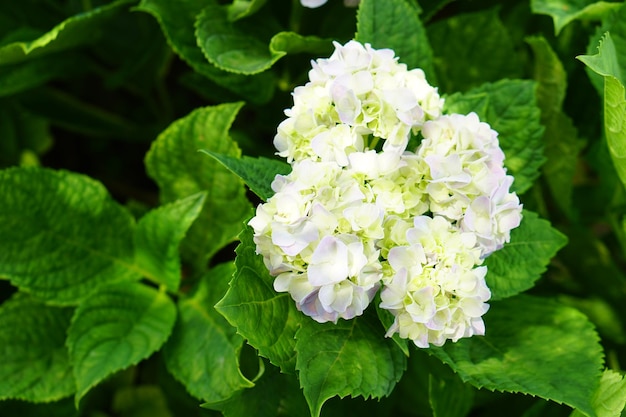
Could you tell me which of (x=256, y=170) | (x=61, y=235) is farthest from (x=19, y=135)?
(x=256, y=170)

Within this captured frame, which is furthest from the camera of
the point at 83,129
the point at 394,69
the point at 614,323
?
the point at 83,129

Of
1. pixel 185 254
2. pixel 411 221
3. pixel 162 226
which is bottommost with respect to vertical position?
pixel 185 254

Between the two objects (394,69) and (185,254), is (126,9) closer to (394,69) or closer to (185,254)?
(185,254)

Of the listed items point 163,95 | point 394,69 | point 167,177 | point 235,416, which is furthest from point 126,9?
point 235,416

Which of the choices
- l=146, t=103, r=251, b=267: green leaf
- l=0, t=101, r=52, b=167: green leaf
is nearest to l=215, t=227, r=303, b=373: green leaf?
l=146, t=103, r=251, b=267: green leaf

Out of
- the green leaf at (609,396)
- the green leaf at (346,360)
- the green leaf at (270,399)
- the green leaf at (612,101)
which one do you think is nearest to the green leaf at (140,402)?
the green leaf at (270,399)
